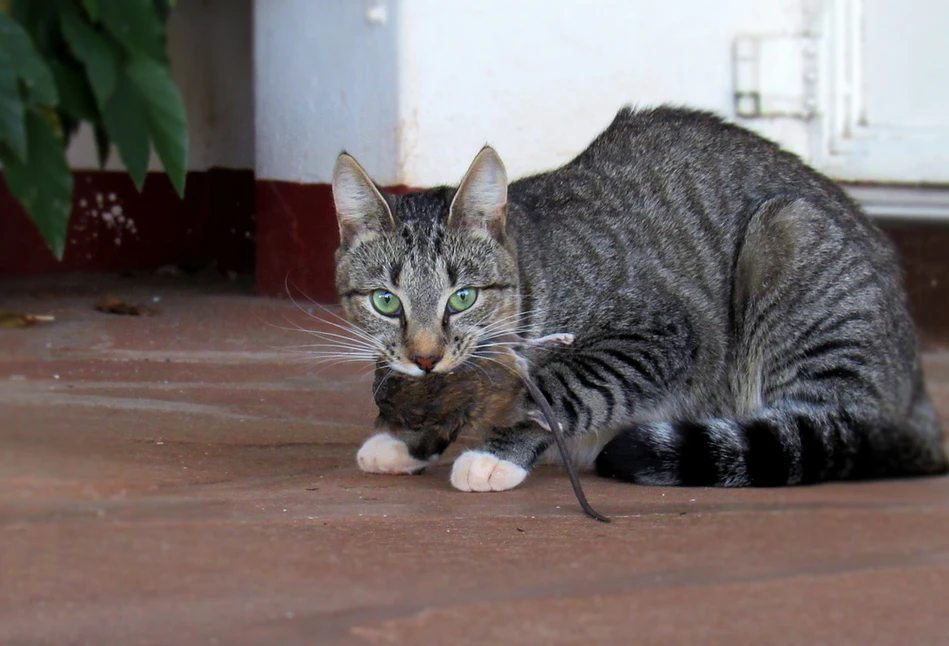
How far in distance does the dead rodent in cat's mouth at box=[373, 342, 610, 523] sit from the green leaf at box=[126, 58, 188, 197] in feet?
3.96

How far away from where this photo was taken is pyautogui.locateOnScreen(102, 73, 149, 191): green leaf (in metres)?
1.05

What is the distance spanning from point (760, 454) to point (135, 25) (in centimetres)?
150

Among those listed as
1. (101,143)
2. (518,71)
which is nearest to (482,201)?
(101,143)

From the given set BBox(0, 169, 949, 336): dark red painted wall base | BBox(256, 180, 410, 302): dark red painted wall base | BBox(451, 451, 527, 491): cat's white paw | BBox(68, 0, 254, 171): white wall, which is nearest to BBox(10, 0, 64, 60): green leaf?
BBox(451, 451, 527, 491): cat's white paw

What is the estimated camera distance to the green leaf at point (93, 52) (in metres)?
1.02

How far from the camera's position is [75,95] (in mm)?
1088

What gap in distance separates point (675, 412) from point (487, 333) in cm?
49

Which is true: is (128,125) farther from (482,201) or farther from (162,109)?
(482,201)

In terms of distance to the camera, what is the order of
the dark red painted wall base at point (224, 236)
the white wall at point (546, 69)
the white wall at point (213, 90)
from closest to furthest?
1. the white wall at point (546, 69)
2. the dark red painted wall base at point (224, 236)
3. the white wall at point (213, 90)

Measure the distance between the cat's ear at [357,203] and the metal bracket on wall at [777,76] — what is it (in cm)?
184

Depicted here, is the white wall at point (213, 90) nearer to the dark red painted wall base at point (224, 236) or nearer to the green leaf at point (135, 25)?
the dark red painted wall base at point (224, 236)

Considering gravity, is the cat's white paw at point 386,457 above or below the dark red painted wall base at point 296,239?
below

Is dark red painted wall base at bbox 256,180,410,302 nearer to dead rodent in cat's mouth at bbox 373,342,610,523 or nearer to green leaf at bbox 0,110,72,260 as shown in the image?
dead rodent in cat's mouth at bbox 373,342,610,523

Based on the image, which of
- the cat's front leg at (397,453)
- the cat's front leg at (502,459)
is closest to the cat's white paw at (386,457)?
the cat's front leg at (397,453)
